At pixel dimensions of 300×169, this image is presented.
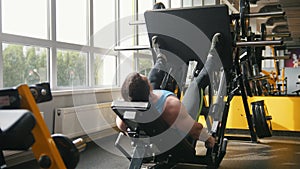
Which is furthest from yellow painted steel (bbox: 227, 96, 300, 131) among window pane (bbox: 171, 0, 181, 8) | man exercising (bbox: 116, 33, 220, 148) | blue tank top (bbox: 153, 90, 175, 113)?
window pane (bbox: 171, 0, 181, 8)

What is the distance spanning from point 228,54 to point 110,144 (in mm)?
1992

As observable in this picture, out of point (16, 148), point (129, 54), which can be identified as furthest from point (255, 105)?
point (16, 148)

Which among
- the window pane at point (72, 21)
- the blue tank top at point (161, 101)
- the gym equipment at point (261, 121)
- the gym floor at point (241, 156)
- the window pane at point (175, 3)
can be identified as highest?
A: the window pane at point (175, 3)

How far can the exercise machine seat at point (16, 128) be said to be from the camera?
113 centimetres

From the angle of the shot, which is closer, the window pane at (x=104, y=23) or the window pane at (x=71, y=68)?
the window pane at (x=71, y=68)

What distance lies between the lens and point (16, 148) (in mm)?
1401

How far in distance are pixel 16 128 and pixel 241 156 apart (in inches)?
122

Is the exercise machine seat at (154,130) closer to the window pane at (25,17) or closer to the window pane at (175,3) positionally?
the window pane at (25,17)

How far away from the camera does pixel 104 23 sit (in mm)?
5293

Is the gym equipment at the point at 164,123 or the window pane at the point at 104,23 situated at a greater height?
the window pane at the point at 104,23

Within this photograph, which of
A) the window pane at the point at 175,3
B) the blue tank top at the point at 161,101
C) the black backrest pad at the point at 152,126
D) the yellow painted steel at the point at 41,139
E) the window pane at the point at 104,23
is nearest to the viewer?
the yellow painted steel at the point at 41,139

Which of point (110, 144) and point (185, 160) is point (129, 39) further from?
point (185, 160)

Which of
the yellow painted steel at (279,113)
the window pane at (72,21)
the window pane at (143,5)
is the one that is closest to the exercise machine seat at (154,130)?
the window pane at (72,21)

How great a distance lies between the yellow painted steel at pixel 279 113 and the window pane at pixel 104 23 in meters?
2.19
